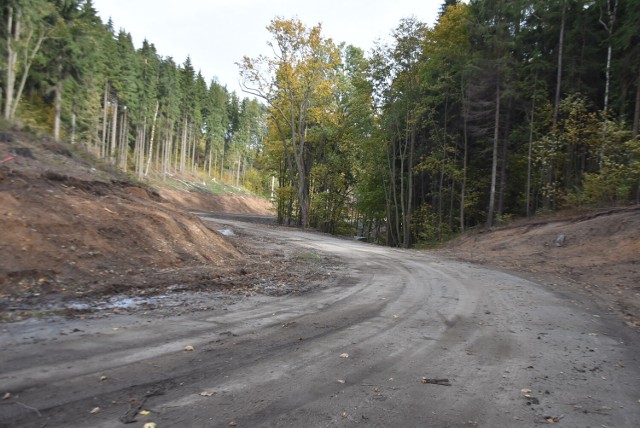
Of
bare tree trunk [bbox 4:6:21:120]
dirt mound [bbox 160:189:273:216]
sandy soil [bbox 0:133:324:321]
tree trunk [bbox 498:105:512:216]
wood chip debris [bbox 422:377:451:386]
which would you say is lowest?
wood chip debris [bbox 422:377:451:386]

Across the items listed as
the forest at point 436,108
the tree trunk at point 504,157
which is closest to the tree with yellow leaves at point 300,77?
the forest at point 436,108

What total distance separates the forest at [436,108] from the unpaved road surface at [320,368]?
13597 mm

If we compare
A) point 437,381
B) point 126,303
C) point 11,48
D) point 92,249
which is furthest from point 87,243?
point 11,48

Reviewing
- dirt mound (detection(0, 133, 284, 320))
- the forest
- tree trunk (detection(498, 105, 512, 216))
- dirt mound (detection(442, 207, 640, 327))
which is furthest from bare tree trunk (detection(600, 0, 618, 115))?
dirt mound (detection(0, 133, 284, 320))

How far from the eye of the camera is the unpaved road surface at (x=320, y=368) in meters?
3.11

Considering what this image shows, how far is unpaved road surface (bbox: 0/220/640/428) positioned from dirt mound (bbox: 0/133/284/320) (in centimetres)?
170

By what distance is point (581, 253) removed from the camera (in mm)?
13367

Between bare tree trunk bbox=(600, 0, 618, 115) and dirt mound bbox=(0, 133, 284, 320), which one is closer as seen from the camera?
dirt mound bbox=(0, 133, 284, 320)

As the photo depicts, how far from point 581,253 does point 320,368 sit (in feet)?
42.9

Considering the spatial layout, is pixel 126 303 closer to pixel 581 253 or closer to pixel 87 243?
pixel 87 243

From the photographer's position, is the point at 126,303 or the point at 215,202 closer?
the point at 126,303

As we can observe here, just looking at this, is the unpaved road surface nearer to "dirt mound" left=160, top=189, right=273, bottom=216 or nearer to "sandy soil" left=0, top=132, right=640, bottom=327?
"sandy soil" left=0, top=132, right=640, bottom=327

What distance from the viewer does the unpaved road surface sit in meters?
3.11

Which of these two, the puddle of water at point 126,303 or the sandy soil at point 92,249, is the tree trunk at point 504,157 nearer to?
the sandy soil at point 92,249
